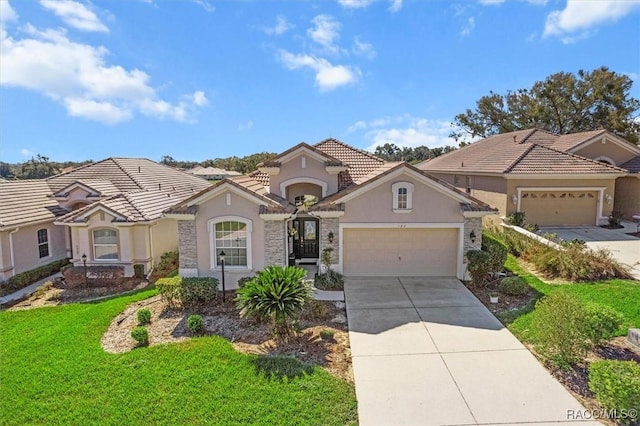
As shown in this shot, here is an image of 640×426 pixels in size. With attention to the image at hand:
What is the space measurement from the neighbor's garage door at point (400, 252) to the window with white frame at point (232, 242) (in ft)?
11.8

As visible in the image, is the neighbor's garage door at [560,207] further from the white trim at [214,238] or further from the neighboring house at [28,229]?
the neighboring house at [28,229]

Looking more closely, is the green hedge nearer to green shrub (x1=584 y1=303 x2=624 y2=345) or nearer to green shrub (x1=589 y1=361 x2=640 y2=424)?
green shrub (x1=589 y1=361 x2=640 y2=424)

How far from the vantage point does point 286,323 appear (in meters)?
9.66

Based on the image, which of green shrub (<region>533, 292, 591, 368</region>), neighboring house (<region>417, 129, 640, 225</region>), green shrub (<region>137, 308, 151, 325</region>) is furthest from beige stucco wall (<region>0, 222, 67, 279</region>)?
neighboring house (<region>417, 129, 640, 225</region>)

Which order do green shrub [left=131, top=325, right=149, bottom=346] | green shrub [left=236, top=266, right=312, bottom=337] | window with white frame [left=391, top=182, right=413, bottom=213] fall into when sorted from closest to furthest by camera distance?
1. green shrub [left=131, top=325, right=149, bottom=346]
2. green shrub [left=236, top=266, right=312, bottom=337]
3. window with white frame [left=391, top=182, right=413, bottom=213]

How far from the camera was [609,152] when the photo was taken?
23.8m

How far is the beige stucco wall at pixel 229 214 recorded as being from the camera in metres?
13.2

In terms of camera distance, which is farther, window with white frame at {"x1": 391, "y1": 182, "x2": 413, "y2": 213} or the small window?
the small window

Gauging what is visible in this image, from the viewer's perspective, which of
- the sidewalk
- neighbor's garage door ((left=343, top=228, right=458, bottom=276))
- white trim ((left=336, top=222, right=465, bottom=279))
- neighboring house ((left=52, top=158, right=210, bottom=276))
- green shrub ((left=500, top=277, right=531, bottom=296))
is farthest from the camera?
neighboring house ((left=52, top=158, right=210, bottom=276))

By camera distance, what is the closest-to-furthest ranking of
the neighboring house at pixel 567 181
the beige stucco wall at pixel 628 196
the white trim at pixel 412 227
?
1. the white trim at pixel 412 227
2. the neighboring house at pixel 567 181
3. the beige stucco wall at pixel 628 196

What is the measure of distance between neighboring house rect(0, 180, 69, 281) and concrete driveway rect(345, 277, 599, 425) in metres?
13.9

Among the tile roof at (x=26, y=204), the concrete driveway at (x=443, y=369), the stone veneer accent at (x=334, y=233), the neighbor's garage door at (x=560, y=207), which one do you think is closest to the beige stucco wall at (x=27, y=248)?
the tile roof at (x=26, y=204)

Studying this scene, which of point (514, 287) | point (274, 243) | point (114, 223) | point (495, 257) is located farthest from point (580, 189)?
point (114, 223)

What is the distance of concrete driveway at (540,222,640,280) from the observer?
50.3 ft
